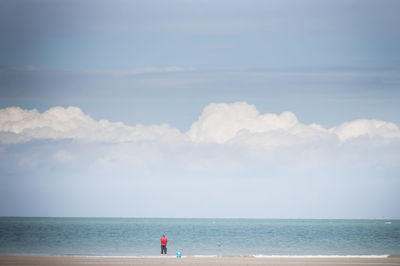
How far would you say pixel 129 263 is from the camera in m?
46.7

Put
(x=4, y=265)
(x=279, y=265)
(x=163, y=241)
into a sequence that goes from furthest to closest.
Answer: (x=163, y=241)
(x=279, y=265)
(x=4, y=265)

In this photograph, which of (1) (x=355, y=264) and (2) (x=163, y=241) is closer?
(1) (x=355, y=264)

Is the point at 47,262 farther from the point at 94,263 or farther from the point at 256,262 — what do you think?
the point at 256,262

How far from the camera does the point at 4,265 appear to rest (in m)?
42.9

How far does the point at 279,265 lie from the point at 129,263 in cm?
1180

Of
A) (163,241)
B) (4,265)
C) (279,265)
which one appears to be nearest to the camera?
(4,265)

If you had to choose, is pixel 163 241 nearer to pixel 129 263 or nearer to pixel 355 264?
pixel 129 263

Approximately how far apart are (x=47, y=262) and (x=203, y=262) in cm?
1243

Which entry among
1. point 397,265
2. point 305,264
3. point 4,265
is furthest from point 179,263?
point 397,265

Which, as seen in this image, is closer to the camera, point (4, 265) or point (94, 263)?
point (4, 265)

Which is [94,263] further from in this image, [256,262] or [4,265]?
[256,262]

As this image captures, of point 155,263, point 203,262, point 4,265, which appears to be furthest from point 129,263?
point 4,265

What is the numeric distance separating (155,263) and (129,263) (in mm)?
2054

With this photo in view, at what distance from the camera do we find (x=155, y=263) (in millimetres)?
46750
